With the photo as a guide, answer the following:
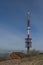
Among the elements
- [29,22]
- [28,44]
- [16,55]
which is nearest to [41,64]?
[16,55]

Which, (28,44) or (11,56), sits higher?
(28,44)

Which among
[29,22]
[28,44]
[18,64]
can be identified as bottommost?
[18,64]

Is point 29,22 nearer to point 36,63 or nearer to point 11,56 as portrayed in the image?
point 11,56

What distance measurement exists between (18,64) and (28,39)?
23940 mm

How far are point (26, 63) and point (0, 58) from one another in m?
7.89

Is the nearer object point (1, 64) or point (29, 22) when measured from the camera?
point (1, 64)

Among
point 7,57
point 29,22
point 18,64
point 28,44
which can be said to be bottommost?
point 18,64

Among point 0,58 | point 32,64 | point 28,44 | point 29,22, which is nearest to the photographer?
point 32,64

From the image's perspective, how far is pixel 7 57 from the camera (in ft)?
91.9

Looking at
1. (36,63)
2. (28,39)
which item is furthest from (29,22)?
(36,63)

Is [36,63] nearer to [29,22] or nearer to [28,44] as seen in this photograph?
[29,22]

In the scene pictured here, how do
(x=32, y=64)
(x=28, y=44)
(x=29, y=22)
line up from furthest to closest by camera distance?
(x=28, y=44)
(x=29, y=22)
(x=32, y=64)

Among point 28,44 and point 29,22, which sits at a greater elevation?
point 29,22

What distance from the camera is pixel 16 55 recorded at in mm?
27578
